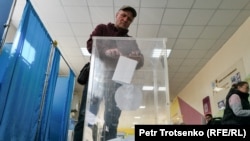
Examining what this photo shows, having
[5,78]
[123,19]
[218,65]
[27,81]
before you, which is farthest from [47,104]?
[218,65]

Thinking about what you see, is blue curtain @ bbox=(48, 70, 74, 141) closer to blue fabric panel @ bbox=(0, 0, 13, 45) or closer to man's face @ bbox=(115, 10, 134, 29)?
blue fabric panel @ bbox=(0, 0, 13, 45)

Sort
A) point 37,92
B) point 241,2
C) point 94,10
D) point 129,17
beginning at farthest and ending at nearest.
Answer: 1. point 94,10
2. point 241,2
3. point 37,92
4. point 129,17

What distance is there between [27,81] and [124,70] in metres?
1.46

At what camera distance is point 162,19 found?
389cm

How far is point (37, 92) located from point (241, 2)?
340cm

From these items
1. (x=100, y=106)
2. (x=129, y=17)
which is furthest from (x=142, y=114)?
(x=129, y=17)

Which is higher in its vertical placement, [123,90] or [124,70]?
[124,70]

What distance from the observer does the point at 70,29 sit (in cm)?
428

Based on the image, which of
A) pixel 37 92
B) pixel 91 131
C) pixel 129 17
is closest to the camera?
pixel 91 131

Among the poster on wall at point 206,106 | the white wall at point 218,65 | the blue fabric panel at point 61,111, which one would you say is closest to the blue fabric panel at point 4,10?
the blue fabric panel at point 61,111

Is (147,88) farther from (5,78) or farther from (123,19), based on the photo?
(5,78)

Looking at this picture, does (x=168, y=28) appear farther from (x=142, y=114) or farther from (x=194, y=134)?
(x=194, y=134)

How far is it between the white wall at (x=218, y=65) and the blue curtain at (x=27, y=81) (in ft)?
10.6

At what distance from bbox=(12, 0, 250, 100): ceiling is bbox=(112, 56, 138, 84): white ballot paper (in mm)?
2512
